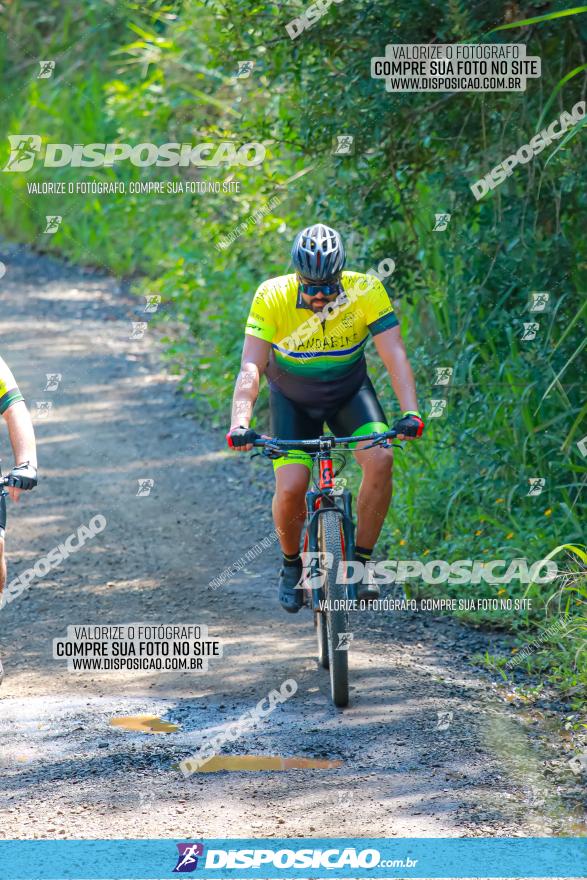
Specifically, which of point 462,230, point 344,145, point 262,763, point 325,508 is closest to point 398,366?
point 325,508

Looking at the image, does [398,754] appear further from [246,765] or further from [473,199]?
[473,199]

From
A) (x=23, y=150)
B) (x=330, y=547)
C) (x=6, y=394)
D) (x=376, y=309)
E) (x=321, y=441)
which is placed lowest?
(x=330, y=547)

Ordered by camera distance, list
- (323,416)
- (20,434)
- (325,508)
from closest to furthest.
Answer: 1. (20,434)
2. (325,508)
3. (323,416)

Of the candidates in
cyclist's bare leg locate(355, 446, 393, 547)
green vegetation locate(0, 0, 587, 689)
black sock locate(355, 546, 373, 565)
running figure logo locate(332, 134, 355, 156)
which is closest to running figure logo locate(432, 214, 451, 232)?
green vegetation locate(0, 0, 587, 689)

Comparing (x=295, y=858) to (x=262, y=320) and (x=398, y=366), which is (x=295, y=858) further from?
(x=262, y=320)

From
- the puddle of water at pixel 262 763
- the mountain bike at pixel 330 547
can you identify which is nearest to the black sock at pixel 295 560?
the mountain bike at pixel 330 547

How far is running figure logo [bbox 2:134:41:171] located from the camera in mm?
17531

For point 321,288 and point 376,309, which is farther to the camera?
point 376,309

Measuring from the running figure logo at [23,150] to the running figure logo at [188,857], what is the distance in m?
14.1

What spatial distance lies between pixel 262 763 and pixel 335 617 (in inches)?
33.3

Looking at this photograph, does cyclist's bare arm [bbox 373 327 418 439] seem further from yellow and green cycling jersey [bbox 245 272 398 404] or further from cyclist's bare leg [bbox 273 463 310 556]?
cyclist's bare leg [bbox 273 463 310 556]

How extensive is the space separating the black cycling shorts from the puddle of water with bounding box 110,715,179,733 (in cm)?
162

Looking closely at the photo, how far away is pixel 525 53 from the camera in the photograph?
7930 mm

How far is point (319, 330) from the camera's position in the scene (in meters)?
6.68
